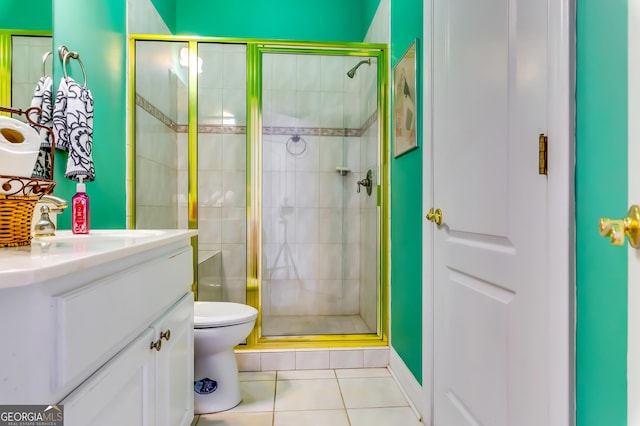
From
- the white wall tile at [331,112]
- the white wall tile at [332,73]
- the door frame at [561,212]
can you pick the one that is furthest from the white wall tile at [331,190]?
the door frame at [561,212]

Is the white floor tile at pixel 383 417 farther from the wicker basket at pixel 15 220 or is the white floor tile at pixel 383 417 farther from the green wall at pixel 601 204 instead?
the wicker basket at pixel 15 220

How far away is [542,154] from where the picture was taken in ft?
2.83

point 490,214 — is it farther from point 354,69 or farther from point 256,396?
point 354,69

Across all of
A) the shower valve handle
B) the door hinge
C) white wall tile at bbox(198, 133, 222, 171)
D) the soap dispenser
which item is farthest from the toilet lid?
the door hinge

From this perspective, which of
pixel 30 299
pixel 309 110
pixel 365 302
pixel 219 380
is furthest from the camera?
pixel 309 110

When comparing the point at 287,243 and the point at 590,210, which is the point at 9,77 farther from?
the point at 287,243

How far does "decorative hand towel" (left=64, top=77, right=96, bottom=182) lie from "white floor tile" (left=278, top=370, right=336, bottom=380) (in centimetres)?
144

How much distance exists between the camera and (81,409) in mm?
643

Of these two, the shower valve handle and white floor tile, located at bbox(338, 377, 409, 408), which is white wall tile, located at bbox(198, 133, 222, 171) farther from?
white floor tile, located at bbox(338, 377, 409, 408)

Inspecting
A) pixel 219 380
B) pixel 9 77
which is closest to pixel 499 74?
pixel 9 77

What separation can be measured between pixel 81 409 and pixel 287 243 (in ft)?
7.13

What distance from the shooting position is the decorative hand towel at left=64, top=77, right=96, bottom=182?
4.86 feet

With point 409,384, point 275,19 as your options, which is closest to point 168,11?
point 275,19

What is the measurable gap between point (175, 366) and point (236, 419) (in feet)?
2.05
